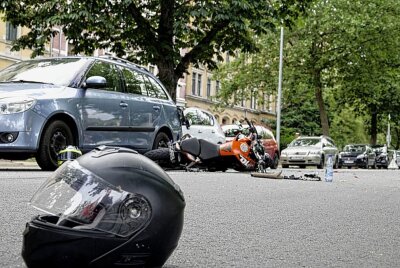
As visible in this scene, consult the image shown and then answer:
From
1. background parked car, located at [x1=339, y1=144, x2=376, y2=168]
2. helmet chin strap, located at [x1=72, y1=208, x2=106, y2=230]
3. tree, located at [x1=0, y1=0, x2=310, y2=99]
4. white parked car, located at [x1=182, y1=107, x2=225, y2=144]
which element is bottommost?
background parked car, located at [x1=339, y1=144, x2=376, y2=168]

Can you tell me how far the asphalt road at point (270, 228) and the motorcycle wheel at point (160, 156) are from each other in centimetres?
339

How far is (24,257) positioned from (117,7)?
17.8 meters

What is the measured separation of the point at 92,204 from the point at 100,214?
2.2 inches

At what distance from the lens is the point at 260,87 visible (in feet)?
140

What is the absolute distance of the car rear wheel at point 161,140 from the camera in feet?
43.1

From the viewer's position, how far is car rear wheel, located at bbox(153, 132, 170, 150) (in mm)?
13133

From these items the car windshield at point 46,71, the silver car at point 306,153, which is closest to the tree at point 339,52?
the silver car at point 306,153

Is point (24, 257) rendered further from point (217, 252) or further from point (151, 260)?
point (217, 252)

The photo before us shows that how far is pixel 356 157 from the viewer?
3916 cm

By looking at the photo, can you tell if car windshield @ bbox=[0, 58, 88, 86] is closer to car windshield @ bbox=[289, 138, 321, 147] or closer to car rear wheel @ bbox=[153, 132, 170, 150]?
car rear wheel @ bbox=[153, 132, 170, 150]

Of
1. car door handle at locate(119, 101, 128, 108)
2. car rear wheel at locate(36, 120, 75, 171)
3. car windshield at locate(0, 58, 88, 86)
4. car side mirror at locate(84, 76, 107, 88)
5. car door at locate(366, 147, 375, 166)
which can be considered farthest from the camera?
car door at locate(366, 147, 375, 166)

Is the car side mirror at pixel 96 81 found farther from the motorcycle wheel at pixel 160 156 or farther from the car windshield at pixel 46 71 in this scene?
the motorcycle wheel at pixel 160 156

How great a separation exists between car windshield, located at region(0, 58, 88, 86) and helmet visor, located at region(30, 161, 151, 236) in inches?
319

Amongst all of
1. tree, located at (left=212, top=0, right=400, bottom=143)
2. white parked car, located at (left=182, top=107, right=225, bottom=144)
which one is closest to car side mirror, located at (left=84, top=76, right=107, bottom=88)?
white parked car, located at (left=182, top=107, right=225, bottom=144)
